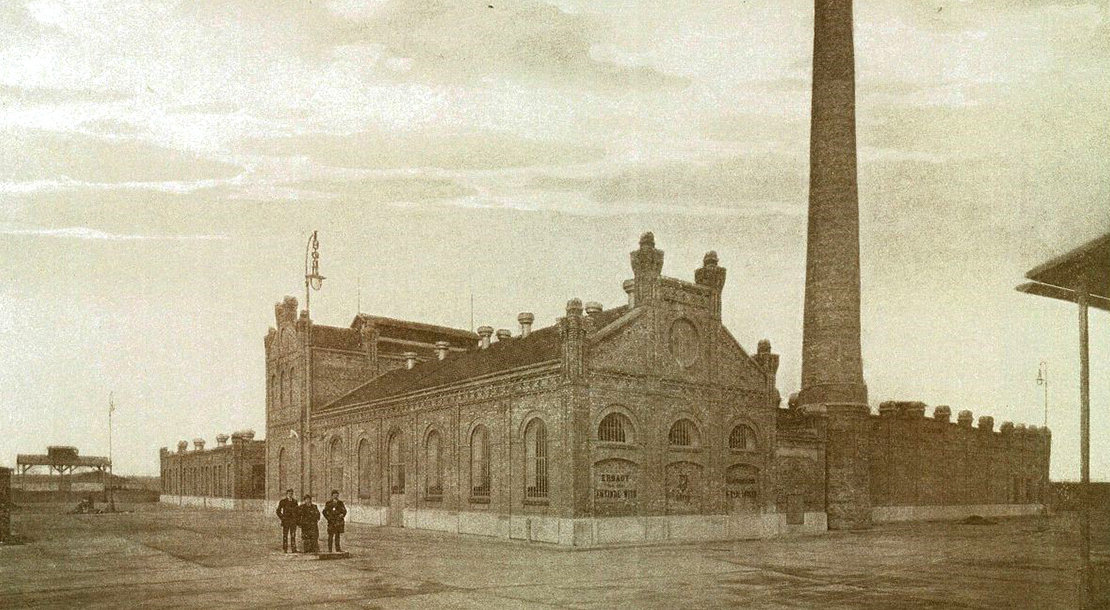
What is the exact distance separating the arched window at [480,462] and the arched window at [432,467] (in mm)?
2858

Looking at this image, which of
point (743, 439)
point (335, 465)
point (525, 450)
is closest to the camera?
point (525, 450)

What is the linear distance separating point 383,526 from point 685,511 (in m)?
14.7

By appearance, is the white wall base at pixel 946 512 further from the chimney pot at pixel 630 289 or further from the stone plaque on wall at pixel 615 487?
the chimney pot at pixel 630 289

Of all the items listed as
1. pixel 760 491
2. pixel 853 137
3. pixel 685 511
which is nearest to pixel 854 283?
pixel 853 137

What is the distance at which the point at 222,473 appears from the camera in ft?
212

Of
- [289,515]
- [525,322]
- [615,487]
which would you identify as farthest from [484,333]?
[289,515]

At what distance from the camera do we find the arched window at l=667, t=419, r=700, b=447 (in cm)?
3192

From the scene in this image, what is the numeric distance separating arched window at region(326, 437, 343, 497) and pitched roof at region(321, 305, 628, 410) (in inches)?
78.0

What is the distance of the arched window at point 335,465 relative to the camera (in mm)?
45312

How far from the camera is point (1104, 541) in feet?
104

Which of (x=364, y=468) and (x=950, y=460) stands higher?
(x=364, y=468)

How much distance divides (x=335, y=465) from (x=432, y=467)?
10891 mm

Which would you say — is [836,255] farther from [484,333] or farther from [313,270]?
[313,270]

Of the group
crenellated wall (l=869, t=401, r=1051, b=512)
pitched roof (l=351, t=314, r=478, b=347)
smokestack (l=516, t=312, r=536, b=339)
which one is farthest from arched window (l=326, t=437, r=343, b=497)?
crenellated wall (l=869, t=401, r=1051, b=512)
